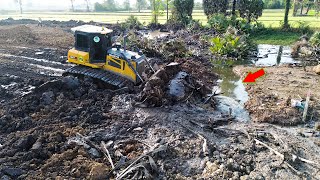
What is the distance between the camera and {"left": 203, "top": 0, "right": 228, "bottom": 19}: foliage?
31.0 meters

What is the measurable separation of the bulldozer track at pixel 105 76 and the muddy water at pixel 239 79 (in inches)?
135

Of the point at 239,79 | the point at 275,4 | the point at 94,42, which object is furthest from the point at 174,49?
the point at 275,4

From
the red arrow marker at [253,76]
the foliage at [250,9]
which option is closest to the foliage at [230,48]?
the red arrow marker at [253,76]

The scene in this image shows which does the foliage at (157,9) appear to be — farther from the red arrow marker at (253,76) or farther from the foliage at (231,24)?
the red arrow marker at (253,76)

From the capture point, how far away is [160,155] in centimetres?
767

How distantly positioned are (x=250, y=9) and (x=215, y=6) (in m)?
3.73

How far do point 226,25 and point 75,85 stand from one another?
17.7m

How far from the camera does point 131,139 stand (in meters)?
8.42

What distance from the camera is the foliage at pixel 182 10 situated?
3076cm

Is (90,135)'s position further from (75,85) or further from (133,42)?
(133,42)

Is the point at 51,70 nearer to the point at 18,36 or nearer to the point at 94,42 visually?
the point at 94,42

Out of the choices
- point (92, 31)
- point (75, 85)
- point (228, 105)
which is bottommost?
point (228, 105)

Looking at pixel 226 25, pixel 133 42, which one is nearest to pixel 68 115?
pixel 133 42

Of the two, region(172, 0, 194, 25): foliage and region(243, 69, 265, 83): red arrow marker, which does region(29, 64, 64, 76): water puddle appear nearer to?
region(243, 69, 265, 83): red arrow marker
